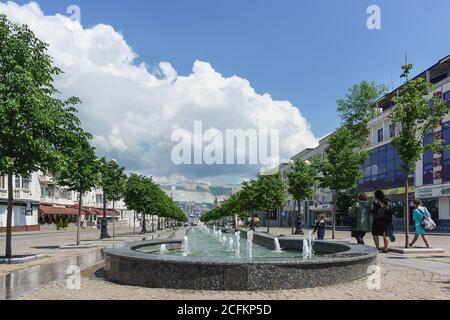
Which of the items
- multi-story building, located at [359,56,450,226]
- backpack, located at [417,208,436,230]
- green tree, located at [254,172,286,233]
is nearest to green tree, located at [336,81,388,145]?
multi-story building, located at [359,56,450,226]

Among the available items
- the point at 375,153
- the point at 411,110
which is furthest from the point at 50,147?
the point at 375,153

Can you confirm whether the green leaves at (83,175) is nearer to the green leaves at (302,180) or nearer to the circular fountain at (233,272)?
the circular fountain at (233,272)

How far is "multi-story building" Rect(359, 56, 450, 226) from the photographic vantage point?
44.2 meters

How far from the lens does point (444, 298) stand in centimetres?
Result: 766

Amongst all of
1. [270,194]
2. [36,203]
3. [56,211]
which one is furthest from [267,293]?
[56,211]

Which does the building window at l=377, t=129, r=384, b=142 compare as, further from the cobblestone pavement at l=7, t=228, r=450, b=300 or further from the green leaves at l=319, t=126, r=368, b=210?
the cobblestone pavement at l=7, t=228, r=450, b=300

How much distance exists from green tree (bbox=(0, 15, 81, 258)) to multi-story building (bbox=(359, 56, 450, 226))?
26.8 m

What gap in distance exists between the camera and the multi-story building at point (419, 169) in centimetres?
4425

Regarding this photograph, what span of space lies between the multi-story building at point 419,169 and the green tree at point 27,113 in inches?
1056

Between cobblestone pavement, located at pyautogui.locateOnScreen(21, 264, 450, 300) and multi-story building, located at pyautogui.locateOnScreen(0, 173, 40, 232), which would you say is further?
multi-story building, located at pyautogui.locateOnScreen(0, 173, 40, 232)

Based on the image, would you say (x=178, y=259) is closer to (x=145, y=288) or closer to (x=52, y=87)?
(x=145, y=288)

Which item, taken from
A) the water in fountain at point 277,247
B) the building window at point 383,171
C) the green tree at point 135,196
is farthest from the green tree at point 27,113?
the building window at point 383,171

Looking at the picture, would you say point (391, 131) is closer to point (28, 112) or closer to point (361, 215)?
point (361, 215)

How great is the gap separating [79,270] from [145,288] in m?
4.20
